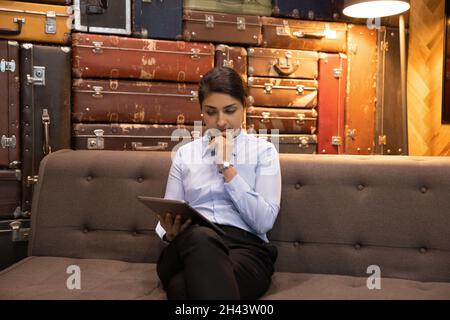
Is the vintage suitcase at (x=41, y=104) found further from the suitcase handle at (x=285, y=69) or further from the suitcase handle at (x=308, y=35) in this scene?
the suitcase handle at (x=308, y=35)

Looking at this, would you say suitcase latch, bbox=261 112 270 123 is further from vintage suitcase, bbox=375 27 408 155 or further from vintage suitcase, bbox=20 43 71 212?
vintage suitcase, bbox=20 43 71 212

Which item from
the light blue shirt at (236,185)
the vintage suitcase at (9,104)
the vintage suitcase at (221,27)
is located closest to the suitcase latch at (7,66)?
the vintage suitcase at (9,104)

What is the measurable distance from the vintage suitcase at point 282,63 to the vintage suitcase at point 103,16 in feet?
2.63

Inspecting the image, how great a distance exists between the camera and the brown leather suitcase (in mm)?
2977

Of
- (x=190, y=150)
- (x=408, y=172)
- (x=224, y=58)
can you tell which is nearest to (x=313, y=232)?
(x=408, y=172)

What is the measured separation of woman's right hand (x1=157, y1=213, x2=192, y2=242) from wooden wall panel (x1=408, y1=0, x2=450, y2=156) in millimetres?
2456

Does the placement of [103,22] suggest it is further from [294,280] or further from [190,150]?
[294,280]

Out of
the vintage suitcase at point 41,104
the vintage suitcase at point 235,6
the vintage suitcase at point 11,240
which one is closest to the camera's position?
the vintage suitcase at point 11,240

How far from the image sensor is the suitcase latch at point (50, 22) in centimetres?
255

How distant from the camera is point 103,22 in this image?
106 inches

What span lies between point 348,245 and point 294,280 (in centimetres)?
25

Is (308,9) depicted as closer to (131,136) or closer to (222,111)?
(131,136)

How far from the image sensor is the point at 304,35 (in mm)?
3016

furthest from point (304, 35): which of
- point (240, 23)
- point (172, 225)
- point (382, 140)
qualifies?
point (172, 225)
